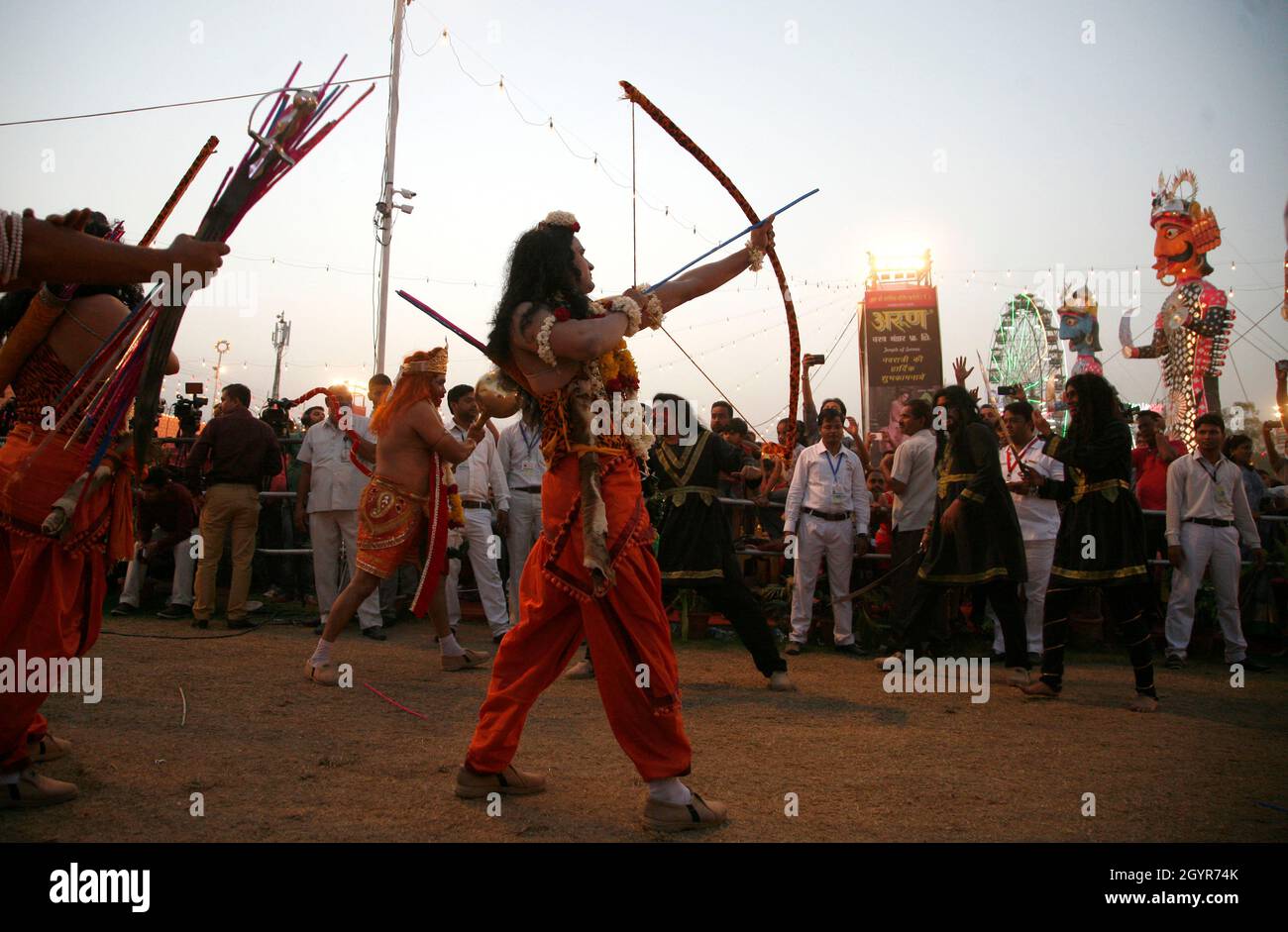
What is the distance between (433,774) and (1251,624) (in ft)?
25.3

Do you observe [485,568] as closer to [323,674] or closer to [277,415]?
[323,674]

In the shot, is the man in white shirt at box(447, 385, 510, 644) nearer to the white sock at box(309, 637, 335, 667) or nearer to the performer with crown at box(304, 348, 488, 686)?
the performer with crown at box(304, 348, 488, 686)

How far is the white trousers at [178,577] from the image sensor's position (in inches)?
331

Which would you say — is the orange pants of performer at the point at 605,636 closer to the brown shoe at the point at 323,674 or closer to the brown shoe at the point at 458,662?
the brown shoe at the point at 323,674

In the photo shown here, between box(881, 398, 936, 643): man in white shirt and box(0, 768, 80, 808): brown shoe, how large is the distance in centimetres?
614

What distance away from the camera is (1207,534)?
7.29 meters

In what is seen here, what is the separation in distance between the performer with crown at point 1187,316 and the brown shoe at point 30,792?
21.9 m

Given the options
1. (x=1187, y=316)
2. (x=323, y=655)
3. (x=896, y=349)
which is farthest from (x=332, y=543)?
(x=896, y=349)

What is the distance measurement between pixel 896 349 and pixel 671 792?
34873 mm

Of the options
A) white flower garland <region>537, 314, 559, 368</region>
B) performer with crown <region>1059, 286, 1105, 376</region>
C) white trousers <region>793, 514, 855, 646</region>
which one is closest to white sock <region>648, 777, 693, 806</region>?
white flower garland <region>537, 314, 559, 368</region>

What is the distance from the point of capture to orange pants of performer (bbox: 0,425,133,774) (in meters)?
3.21

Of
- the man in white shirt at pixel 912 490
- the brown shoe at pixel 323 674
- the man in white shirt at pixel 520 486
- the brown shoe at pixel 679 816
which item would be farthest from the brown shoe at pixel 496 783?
the man in white shirt at pixel 912 490
